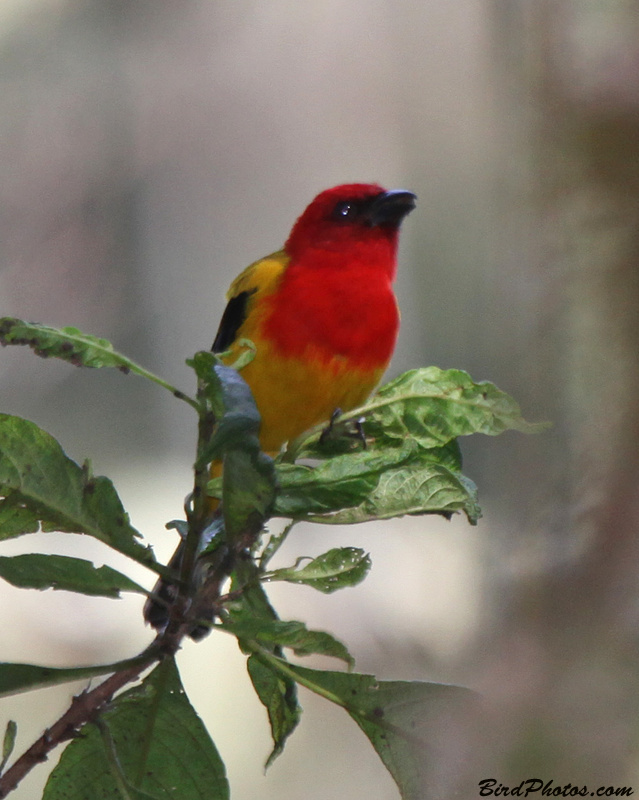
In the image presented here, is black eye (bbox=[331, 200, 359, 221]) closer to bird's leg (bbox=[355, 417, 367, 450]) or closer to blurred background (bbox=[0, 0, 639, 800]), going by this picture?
blurred background (bbox=[0, 0, 639, 800])

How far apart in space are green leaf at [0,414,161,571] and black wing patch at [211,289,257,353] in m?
1.71

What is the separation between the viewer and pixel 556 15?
811mm

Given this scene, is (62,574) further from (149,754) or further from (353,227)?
(353,227)

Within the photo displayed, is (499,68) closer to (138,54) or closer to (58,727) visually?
(58,727)

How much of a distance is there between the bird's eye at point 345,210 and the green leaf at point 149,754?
2193 mm

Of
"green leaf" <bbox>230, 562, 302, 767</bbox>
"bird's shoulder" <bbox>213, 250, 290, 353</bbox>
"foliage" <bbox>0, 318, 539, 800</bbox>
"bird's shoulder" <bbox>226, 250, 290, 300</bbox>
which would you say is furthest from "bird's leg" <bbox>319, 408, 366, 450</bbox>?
"bird's shoulder" <bbox>226, 250, 290, 300</bbox>

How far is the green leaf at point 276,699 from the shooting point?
1.57 meters

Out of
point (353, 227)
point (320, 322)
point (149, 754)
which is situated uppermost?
point (353, 227)

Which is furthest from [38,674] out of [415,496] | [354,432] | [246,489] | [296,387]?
[296,387]

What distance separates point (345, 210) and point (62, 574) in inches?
89.0

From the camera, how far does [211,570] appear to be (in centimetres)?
150

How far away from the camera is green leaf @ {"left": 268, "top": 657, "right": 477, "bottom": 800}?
1.39 meters

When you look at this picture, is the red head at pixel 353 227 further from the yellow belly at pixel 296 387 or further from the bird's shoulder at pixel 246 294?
the yellow belly at pixel 296 387

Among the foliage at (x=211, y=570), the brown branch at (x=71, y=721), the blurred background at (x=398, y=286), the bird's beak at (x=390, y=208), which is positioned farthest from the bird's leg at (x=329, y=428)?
the bird's beak at (x=390, y=208)
